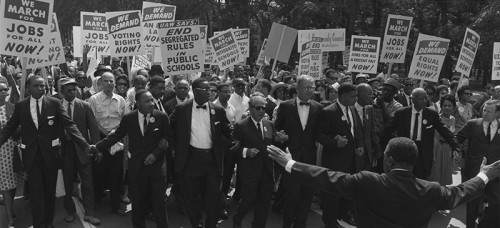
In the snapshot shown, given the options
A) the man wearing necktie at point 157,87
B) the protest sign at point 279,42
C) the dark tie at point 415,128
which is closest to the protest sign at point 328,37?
the protest sign at point 279,42

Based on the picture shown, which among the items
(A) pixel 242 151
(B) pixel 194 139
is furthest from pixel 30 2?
(A) pixel 242 151

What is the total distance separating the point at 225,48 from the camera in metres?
11.7

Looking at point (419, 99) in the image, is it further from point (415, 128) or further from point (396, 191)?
point (396, 191)

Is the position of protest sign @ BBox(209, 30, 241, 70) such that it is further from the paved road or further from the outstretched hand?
the outstretched hand

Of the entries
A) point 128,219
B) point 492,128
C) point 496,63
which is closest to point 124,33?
point 128,219

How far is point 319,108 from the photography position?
6.54m

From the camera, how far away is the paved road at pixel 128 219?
6.78m

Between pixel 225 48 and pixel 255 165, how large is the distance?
5920 mm

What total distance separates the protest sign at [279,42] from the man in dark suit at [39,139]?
716 cm

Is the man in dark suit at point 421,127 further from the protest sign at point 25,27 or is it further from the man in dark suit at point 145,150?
the protest sign at point 25,27

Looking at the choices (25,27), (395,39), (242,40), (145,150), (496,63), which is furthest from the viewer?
(242,40)

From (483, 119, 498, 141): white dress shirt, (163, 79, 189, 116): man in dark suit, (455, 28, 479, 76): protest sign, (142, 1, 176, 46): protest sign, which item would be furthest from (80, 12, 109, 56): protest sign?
(483, 119, 498, 141): white dress shirt

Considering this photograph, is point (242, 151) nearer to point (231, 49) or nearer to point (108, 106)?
point (108, 106)

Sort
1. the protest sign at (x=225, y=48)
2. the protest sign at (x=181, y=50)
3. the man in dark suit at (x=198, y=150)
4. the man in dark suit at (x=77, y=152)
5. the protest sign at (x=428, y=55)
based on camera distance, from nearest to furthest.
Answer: the man in dark suit at (x=198, y=150), the man in dark suit at (x=77, y=152), the protest sign at (x=181, y=50), the protest sign at (x=428, y=55), the protest sign at (x=225, y=48)
